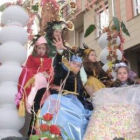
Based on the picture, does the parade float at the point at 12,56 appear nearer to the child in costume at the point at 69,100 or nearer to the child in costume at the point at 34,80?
the child in costume at the point at 34,80

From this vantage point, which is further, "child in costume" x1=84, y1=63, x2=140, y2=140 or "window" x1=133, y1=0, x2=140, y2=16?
"window" x1=133, y1=0, x2=140, y2=16

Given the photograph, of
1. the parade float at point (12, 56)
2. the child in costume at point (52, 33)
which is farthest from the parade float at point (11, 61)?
the child in costume at point (52, 33)

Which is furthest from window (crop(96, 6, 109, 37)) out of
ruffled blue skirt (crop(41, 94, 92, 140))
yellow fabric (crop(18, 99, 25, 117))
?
yellow fabric (crop(18, 99, 25, 117))

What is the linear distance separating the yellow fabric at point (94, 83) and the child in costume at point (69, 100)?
0.56 ft

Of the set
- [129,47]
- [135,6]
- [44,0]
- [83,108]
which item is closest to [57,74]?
[83,108]

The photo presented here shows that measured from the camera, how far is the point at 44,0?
4008mm

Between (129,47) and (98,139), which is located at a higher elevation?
(129,47)

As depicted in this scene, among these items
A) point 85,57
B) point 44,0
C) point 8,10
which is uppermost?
point 44,0

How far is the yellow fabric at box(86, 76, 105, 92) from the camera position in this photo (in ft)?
10.2

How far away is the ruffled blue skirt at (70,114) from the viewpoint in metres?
2.33

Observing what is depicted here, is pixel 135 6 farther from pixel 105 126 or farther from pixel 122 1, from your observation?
pixel 105 126

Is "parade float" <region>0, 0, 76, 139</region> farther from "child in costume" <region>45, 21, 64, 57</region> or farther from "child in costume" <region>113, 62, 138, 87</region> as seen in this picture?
"child in costume" <region>113, 62, 138, 87</region>

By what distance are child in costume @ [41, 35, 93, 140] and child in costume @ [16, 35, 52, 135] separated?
0.41 ft

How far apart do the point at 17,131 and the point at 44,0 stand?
1.99m
